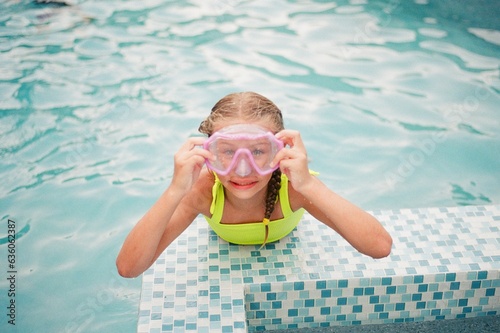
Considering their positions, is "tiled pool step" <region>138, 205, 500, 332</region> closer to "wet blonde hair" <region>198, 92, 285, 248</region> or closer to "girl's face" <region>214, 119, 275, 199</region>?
"girl's face" <region>214, 119, 275, 199</region>

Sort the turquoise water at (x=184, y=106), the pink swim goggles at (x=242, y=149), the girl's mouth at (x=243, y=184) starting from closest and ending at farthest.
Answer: the pink swim goggles at (x=242, y=149)
the girl's mouth at (x=243, y=184)
the turquoise water at (x=184, y=106)

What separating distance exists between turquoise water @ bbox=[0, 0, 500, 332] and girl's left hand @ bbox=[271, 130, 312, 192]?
5.72 feet

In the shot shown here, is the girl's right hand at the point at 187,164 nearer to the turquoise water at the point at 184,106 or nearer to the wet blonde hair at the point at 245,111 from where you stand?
the wet blonde hair at the point at 245,111

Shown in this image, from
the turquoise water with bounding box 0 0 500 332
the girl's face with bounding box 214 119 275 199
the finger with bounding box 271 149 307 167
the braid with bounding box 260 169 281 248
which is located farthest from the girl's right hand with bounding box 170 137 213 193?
the turquoise water with bounding box 0 0 500 332

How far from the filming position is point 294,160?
2.70 m

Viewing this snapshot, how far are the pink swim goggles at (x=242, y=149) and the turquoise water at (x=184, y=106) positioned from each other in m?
1.67

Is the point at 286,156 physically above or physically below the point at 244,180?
above

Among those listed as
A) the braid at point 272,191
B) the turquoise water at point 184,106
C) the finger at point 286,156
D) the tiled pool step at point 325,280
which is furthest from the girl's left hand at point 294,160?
the turquoise water at point 184,106

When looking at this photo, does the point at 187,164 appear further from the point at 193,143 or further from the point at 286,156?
the point at 286,156

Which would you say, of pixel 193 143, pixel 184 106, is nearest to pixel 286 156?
pixel 193 143

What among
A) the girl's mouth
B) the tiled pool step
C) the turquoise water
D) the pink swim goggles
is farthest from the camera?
the turquoise water

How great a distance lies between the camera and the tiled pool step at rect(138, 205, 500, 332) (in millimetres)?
3018

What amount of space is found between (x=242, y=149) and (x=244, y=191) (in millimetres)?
239

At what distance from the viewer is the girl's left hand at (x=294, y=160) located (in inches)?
106
